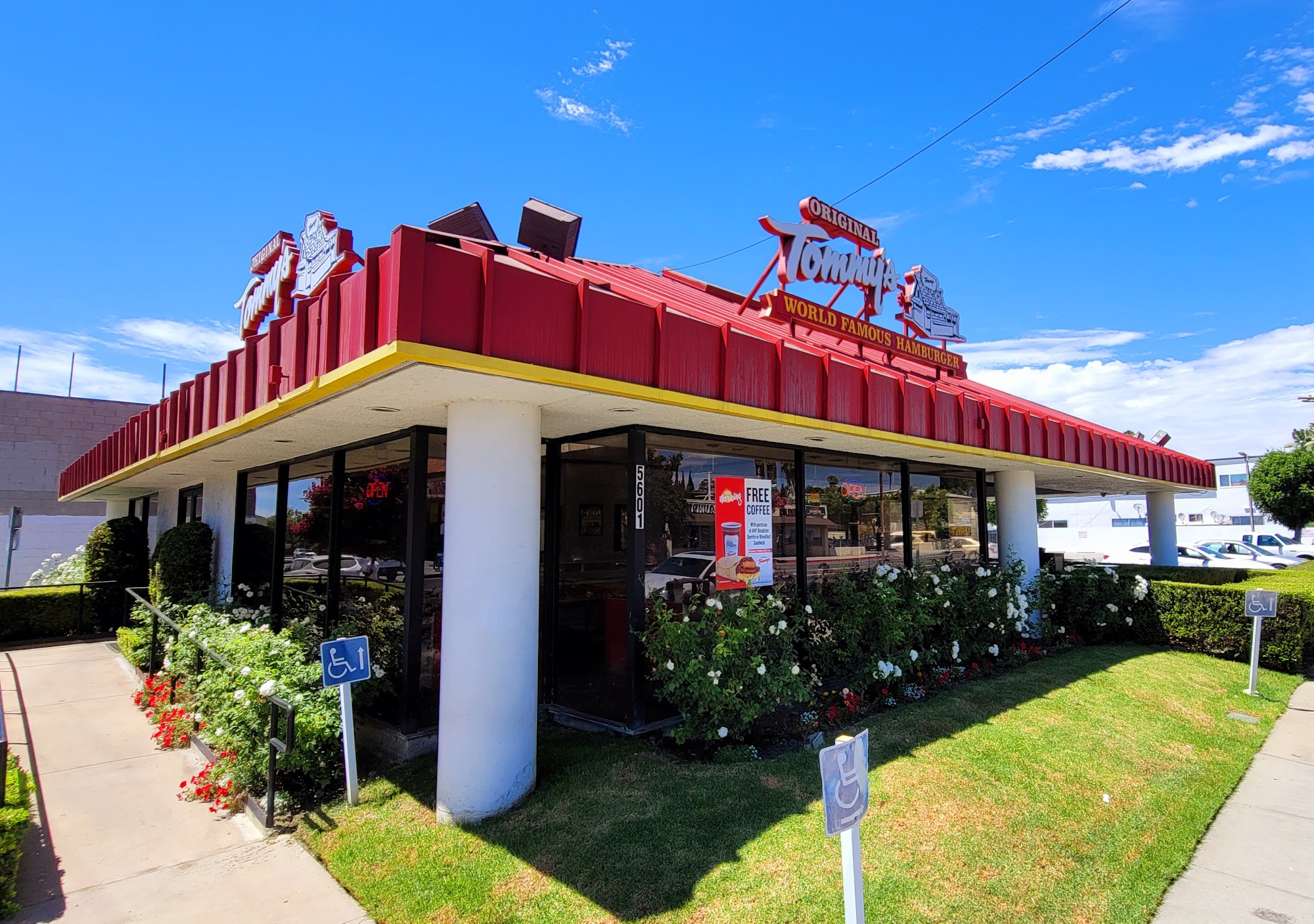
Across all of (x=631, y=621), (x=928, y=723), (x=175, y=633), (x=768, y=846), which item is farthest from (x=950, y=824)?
(x=175, y=633)

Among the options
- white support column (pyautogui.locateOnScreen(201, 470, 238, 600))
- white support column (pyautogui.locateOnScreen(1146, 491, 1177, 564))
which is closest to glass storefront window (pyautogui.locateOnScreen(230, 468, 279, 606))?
white support column (pyautogui.locateOnScreen(201, 470, 238, 600))

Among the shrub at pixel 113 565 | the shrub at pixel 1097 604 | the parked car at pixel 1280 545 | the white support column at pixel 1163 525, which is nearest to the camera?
the shrub at pixel 1097 604

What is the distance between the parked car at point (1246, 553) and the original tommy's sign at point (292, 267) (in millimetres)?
37060

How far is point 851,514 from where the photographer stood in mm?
9492

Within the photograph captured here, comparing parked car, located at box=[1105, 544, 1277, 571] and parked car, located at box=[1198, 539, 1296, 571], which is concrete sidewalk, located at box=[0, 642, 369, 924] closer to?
parked car, located at box=[1105, 544, 1277, 571]

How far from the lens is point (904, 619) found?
25.4ft

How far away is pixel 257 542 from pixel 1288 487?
31.5m

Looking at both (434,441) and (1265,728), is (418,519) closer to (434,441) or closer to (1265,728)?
(434,441)

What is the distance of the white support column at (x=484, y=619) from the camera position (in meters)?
4.96

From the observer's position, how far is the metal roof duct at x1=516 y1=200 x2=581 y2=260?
8672mm

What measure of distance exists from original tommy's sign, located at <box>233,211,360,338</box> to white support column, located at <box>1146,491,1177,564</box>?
72.2ft

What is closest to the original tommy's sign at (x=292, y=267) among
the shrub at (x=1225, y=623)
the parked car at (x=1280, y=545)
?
the shrub at (x=1225, y=623)

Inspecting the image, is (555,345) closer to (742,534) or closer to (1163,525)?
(742,534)

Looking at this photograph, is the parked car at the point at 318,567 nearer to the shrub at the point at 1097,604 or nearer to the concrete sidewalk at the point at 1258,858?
the concrete sidewalk at the point at 1258,858
